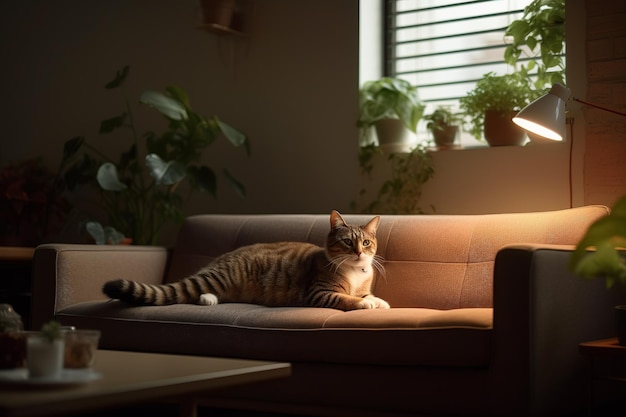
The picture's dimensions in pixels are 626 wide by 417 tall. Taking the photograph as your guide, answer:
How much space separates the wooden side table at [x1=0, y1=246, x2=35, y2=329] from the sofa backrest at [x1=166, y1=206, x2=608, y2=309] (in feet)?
3.95

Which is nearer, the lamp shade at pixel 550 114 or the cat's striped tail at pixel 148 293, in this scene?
the lamp shade at pixel 550 114

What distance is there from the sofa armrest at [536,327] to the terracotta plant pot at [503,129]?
131cm

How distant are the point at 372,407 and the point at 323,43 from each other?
236 centimetres

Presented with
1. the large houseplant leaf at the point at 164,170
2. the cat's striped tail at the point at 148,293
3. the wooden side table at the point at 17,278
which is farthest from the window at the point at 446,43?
the wooden side table at the point at 17,278

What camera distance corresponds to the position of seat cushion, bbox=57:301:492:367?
→ 2883 millimetres

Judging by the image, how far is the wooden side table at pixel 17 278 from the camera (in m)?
4.25

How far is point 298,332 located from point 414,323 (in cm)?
43

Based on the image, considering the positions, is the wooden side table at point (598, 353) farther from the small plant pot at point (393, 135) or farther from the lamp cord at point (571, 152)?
the small plant pot at point (393, 135)

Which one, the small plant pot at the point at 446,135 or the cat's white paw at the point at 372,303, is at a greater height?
the small plant pot at the point at 446,135

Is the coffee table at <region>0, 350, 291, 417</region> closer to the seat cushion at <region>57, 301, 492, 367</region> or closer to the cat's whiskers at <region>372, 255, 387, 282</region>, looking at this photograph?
the seat cushion at <region>57, 301, 492, 367</region>

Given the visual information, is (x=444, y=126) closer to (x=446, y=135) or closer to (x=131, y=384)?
(x=446, y=135)

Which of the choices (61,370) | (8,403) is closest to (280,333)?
(61,370)

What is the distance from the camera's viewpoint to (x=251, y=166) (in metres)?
5.05

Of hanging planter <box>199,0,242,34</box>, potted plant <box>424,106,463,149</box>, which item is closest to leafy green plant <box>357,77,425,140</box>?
potted plant <box>424,106,463,149</box>
